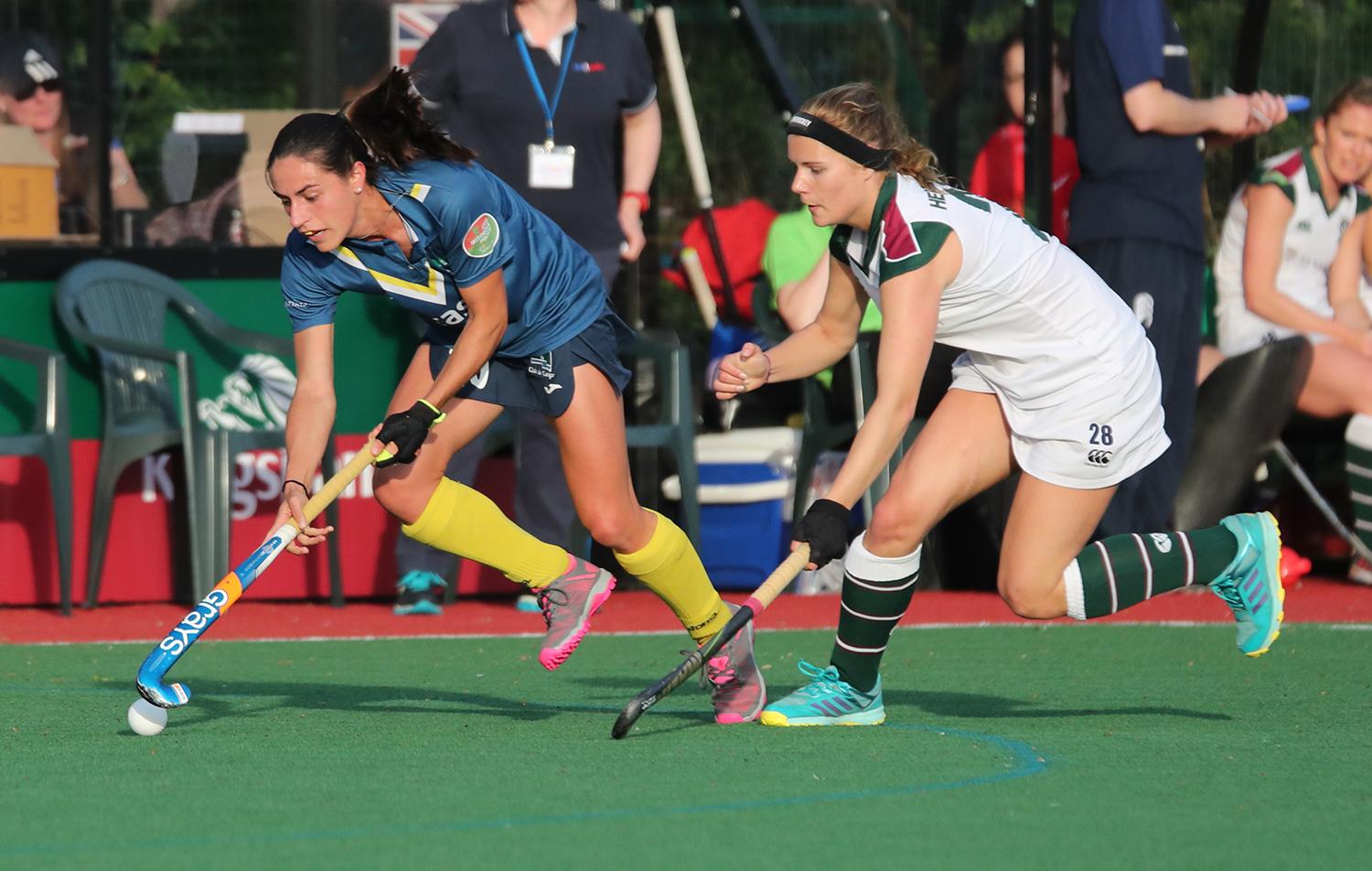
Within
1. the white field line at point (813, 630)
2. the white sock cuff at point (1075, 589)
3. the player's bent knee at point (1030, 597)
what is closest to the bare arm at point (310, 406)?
the player's bent knee at point (1030, 597)

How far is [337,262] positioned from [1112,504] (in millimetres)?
3580

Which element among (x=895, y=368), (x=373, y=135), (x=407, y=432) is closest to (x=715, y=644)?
(x=895, y=368)

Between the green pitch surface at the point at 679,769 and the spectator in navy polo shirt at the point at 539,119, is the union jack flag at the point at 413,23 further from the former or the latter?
the green pitch surface at the point at 679,769

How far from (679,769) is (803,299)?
3.80 metres

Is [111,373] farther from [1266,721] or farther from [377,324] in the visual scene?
[1266,721]

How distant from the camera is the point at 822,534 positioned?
4309mm

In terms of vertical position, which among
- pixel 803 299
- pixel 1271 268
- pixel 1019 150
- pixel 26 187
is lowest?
pixel 803 299

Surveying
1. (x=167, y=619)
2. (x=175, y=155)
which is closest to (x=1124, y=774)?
(x=167, y=619)

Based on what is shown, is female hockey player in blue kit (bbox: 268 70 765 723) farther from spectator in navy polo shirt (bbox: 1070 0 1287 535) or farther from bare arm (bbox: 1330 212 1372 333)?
bare arm (bbox: 1330 212 1372 333)

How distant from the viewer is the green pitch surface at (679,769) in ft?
11.3

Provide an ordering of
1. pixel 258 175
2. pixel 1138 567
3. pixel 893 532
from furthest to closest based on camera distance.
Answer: pixel 258 175 → pixel 1138 567 → pixel 893 532

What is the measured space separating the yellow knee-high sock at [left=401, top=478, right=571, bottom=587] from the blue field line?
1287mm

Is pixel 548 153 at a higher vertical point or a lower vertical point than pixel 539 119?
lower

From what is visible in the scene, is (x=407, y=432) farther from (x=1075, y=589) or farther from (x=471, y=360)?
(x=1075, y=589)
